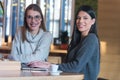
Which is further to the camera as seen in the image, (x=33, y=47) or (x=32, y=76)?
(x=33, y=47)

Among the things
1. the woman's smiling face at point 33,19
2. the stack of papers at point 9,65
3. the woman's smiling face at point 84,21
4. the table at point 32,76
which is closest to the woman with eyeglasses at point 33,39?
the woman's smiling face at point 33,19

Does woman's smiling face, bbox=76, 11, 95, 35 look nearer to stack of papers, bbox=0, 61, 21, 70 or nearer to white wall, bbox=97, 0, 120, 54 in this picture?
stack of papers, bbox=0, 61, 21, 70

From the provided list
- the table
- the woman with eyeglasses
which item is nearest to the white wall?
the woman with eyeglasses

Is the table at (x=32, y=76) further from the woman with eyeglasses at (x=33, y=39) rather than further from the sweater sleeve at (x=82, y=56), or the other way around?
the woman with eyeglasses at (x=33, y=39)

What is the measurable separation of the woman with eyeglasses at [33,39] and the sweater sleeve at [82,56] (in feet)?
2.05

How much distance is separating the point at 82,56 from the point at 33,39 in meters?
0.84

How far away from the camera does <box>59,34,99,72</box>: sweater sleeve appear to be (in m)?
2.30

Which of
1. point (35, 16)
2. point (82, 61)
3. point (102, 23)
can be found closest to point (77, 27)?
point (82, 61)

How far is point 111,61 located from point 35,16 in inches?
101

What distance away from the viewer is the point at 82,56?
231 centimetres

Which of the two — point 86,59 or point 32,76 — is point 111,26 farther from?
point 32,76

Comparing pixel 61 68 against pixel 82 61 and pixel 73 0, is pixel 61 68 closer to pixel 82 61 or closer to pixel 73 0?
pixel 82 61

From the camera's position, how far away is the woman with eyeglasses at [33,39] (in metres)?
2.97

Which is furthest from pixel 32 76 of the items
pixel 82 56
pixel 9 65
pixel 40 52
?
pixel 40 52
